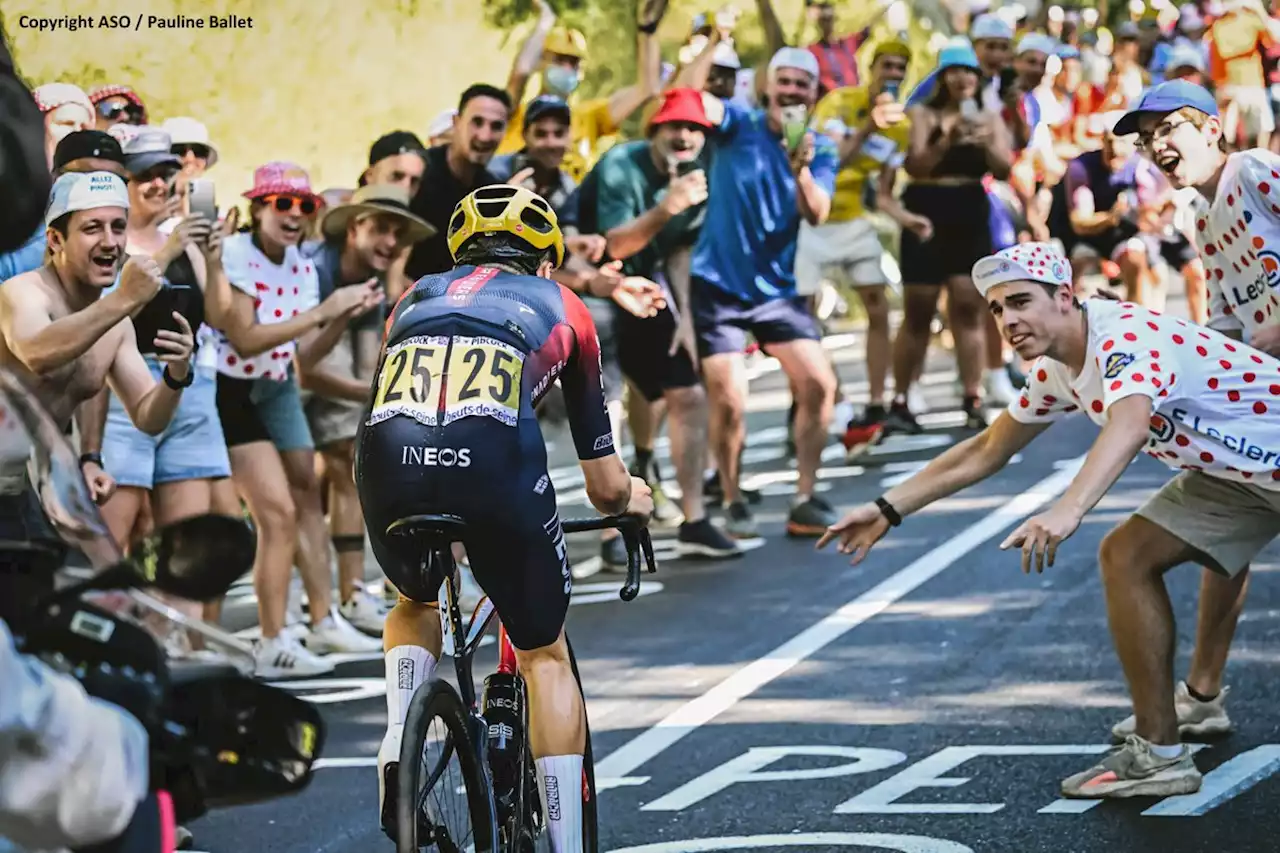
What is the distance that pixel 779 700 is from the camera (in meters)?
8.52

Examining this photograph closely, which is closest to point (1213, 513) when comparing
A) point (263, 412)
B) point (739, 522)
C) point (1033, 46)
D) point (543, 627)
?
point (543, 627)

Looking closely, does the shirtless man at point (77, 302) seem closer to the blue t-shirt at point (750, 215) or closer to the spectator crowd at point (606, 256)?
the spectator crowd at point (606, 256)

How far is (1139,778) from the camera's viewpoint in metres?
6.93

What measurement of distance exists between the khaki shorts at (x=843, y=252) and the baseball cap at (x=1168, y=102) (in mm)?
7375

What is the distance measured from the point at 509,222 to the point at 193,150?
473 centimetres

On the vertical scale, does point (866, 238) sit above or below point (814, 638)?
above

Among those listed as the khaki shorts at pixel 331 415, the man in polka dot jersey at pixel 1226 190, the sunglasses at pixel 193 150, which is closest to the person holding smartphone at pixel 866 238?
the khaki shorts at pixel 331 415

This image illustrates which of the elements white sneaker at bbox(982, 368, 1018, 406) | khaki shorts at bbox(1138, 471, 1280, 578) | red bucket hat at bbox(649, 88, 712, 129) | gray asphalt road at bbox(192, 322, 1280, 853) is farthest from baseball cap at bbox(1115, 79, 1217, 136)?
white sneaker at bbox(982, 368, 1018, 406)

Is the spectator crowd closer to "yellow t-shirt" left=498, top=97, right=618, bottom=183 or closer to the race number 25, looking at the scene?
"yellow t-shirt" left=498, top=97, right=618, bottom=183

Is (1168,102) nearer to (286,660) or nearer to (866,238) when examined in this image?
(286,660)

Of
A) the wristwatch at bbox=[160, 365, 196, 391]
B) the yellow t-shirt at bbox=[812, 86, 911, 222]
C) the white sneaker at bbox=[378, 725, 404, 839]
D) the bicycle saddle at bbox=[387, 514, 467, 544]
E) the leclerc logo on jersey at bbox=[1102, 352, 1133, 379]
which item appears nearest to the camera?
the white sneaker at bbox=[378, 725, 404, 839]

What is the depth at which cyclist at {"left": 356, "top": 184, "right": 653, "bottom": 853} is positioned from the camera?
5.36m

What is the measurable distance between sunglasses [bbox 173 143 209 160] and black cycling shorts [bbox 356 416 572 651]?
4.93 metres

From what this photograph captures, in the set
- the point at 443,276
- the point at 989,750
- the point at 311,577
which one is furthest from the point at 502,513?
the point at 311,577
